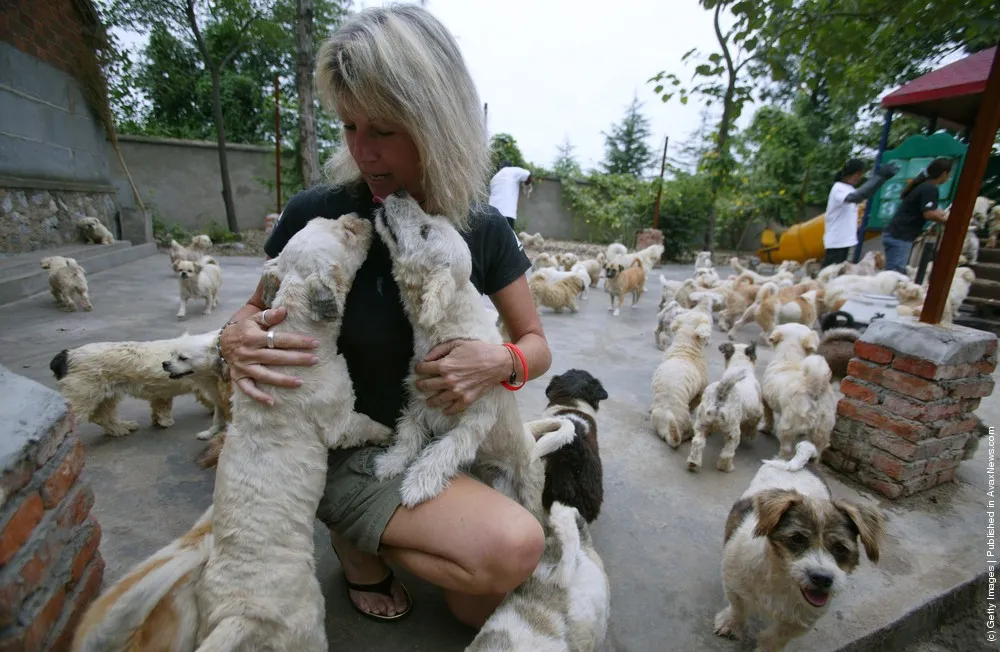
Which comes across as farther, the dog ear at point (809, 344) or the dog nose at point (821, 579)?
the dog ear at point (809, 344)

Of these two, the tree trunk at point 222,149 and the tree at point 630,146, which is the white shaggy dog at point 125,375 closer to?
the tree trunk at point 222,149

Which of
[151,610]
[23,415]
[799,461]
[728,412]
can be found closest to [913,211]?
[728,412]

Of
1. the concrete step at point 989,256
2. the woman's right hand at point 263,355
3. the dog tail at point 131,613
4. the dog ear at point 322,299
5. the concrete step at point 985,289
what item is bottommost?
the dog tail at point 131,613

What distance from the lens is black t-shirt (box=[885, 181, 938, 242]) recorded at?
273 inches

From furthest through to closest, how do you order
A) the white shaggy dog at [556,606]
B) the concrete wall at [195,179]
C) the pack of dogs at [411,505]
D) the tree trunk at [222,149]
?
the concrete wall at [195,179], the tree trunk at [222,149], the white shaggy dog at [556,606], the pack of dogs at [411,505]

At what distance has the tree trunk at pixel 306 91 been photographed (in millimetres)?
9602

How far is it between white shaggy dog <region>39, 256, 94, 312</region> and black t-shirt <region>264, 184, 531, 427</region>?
215 inches

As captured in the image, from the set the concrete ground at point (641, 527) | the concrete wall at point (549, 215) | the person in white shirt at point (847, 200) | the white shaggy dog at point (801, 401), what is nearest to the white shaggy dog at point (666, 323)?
the concrete ground at point (641, 527)

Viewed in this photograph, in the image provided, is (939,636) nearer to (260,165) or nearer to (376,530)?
(376,530)

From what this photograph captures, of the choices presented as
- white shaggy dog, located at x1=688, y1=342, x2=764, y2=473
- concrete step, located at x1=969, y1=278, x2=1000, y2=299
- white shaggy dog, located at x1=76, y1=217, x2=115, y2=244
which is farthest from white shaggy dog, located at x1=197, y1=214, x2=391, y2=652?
concrete step, located at x1=969, y1=278, x2=1000, y2=299

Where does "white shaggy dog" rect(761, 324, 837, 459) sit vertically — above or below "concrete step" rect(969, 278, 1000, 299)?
below

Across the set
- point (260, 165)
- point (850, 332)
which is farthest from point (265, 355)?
point (260, 165)

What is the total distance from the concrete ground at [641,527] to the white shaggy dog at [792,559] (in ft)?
0.72

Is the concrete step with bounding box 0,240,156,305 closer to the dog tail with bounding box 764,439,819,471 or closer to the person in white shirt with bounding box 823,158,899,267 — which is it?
the dog tail with bounding box 764,439,819,471
